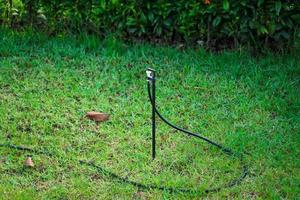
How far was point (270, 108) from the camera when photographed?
437cm

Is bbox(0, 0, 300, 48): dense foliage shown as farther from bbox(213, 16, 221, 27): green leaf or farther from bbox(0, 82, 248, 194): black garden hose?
bbox(0, 82, 248, 194): black garden hose

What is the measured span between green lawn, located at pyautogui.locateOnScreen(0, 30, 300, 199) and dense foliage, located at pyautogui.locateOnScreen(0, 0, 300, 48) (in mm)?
218

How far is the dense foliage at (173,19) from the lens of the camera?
5219 mm

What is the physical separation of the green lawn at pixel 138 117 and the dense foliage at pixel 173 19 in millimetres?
218

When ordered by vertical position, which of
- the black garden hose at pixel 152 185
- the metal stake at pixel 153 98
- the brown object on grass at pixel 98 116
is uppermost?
the metal stake at pixel 153 98

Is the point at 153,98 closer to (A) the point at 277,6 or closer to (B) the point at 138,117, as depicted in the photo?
(B) the point at 138,117

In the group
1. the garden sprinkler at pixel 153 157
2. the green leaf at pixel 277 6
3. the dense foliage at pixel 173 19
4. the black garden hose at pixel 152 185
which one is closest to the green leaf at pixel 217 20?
the dense foliage at pixel 173 19

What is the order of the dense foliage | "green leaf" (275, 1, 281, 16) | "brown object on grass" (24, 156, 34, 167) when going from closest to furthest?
"brown object on grass" (24, 156, 34, 167) < "green leaf" (275, 1, 281, 16) < the dense foliage

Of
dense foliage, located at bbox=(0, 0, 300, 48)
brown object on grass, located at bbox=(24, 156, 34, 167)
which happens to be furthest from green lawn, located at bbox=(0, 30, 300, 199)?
dense foliage, located at bbox=(0, 0, 300, 48)

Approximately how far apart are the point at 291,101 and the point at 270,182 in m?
1.12

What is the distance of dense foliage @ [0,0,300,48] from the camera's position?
5.22 meters

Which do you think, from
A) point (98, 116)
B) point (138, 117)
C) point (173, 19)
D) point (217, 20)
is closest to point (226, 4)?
point (217, 20)

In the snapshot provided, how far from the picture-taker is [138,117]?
4242 mm

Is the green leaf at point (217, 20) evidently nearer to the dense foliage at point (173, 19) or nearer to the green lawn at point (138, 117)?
the dense foliage at point (173, 19)
